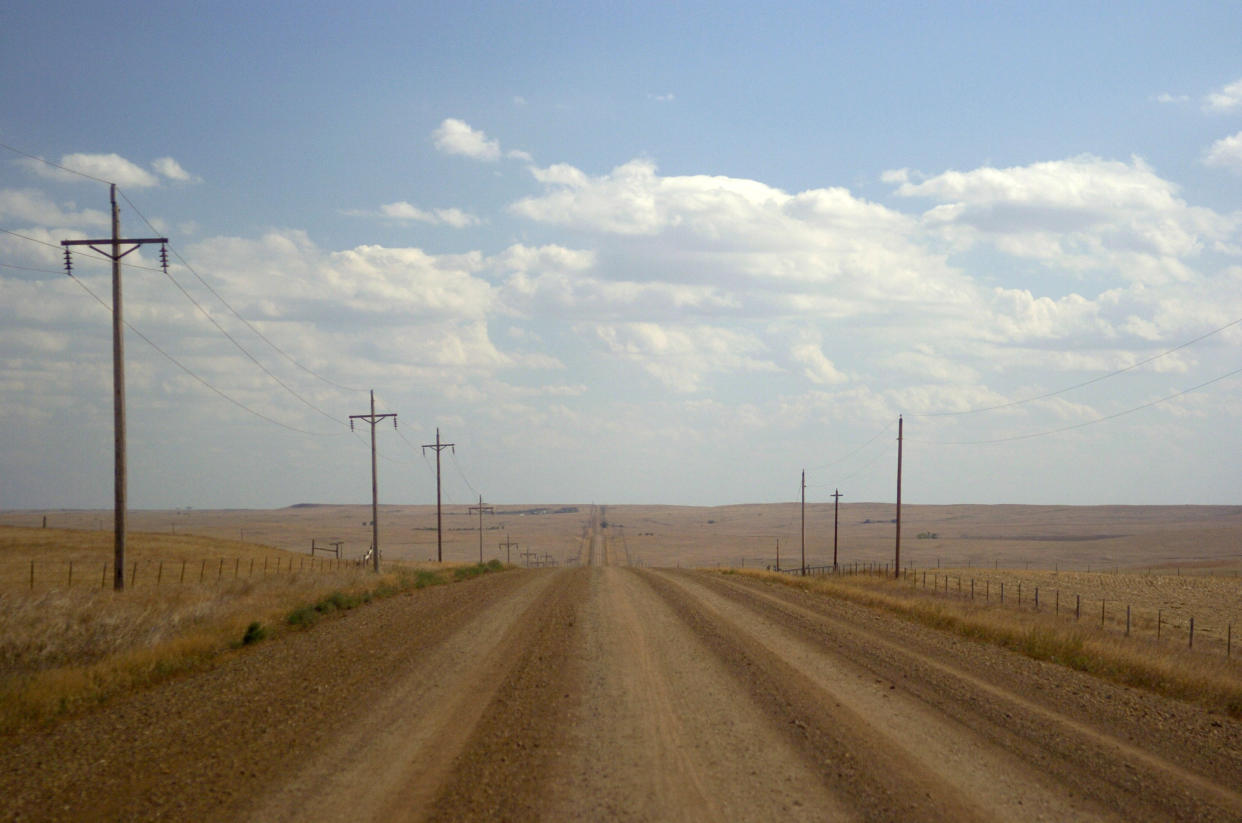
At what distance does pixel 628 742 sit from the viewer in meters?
→ 9.35

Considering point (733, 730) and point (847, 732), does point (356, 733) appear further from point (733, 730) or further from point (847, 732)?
point (847, 732)

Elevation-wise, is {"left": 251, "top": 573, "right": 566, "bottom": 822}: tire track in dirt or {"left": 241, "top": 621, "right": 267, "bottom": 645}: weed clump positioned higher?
{"left": 251, "top": 573, "right": 566, "bottom": 822}: tire track in dirt

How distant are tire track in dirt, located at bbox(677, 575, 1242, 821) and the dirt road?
1.7 inches

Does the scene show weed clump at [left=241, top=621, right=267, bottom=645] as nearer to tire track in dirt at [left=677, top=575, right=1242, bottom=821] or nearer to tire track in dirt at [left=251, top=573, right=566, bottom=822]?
tire track in dirt at [left=251, top=573, right=566, bottom=822]

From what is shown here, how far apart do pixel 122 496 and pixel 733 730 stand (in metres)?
17.0

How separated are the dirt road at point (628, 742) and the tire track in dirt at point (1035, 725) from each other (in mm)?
42

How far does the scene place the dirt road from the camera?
7363 mm

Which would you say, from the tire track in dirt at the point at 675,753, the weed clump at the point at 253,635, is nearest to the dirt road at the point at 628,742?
the tire track in dirt at the point at 675,753

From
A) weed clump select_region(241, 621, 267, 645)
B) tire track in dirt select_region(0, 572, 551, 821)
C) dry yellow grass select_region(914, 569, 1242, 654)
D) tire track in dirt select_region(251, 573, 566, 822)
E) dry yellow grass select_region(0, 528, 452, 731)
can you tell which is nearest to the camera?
tire track in dirt select_region(251, 573, 566, 822)

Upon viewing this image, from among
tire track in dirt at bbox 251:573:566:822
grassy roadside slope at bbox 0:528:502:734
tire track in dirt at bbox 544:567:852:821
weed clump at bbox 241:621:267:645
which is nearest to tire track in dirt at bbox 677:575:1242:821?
tire track in dirt at bbox 544:567:852:821

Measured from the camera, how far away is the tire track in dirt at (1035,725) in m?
7.87

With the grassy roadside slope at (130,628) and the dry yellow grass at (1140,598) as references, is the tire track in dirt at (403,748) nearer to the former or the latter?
the grassy roadside slope at (130,628)

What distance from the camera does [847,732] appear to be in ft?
32.1

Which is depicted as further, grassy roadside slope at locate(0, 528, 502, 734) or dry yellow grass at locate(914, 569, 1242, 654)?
dry yellow grass at locate(914, 569, 1242, 654)
